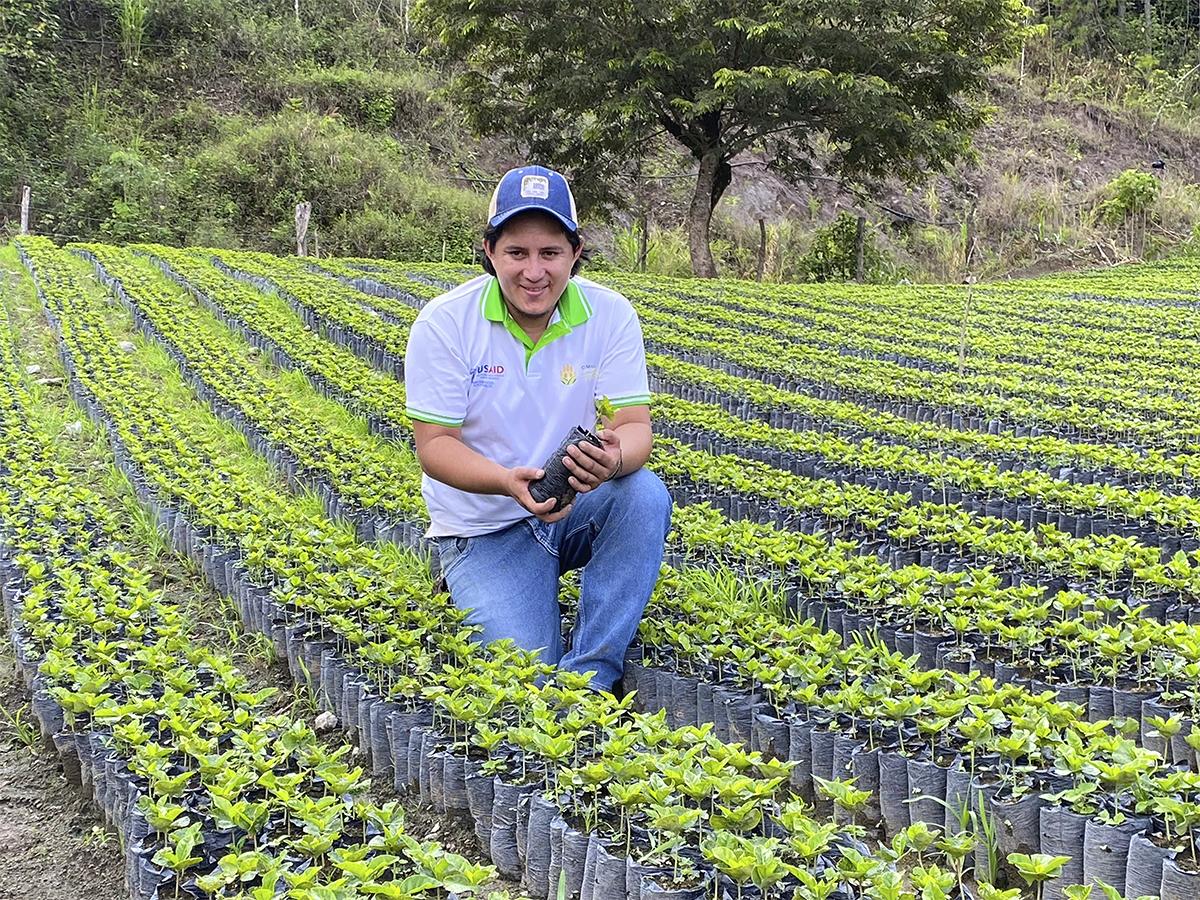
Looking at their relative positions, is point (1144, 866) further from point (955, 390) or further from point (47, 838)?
point (955, 390)

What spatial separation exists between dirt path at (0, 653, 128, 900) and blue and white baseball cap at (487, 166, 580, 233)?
1941 mm

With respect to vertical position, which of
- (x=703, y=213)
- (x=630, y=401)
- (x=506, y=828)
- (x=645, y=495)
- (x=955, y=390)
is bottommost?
(x=506, y=828)

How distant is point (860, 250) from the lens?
20.3 m

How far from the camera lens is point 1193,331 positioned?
10805 mm

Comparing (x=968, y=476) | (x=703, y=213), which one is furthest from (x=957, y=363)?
(x=703, y=213)

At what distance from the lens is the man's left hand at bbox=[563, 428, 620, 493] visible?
294cm

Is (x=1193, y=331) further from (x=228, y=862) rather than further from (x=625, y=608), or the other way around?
(x=228, y=862)

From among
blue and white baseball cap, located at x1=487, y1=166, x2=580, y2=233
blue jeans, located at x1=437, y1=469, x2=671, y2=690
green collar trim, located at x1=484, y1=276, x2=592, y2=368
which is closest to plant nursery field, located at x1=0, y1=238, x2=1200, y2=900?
blue jeans, located at x1=437, y1=469, x2=671, y2=690

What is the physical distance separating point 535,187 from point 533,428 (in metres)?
0.74

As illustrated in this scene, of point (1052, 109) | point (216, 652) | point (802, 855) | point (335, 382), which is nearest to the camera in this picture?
point (802, 855)

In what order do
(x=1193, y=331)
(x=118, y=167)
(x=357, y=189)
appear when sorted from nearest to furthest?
(x=1193, y=331) < (x=118, y=167) < (x=357, y=189)

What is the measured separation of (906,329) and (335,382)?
6286mm

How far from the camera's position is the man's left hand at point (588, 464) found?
9.63 feet

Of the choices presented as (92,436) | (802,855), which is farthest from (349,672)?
(92,436)
